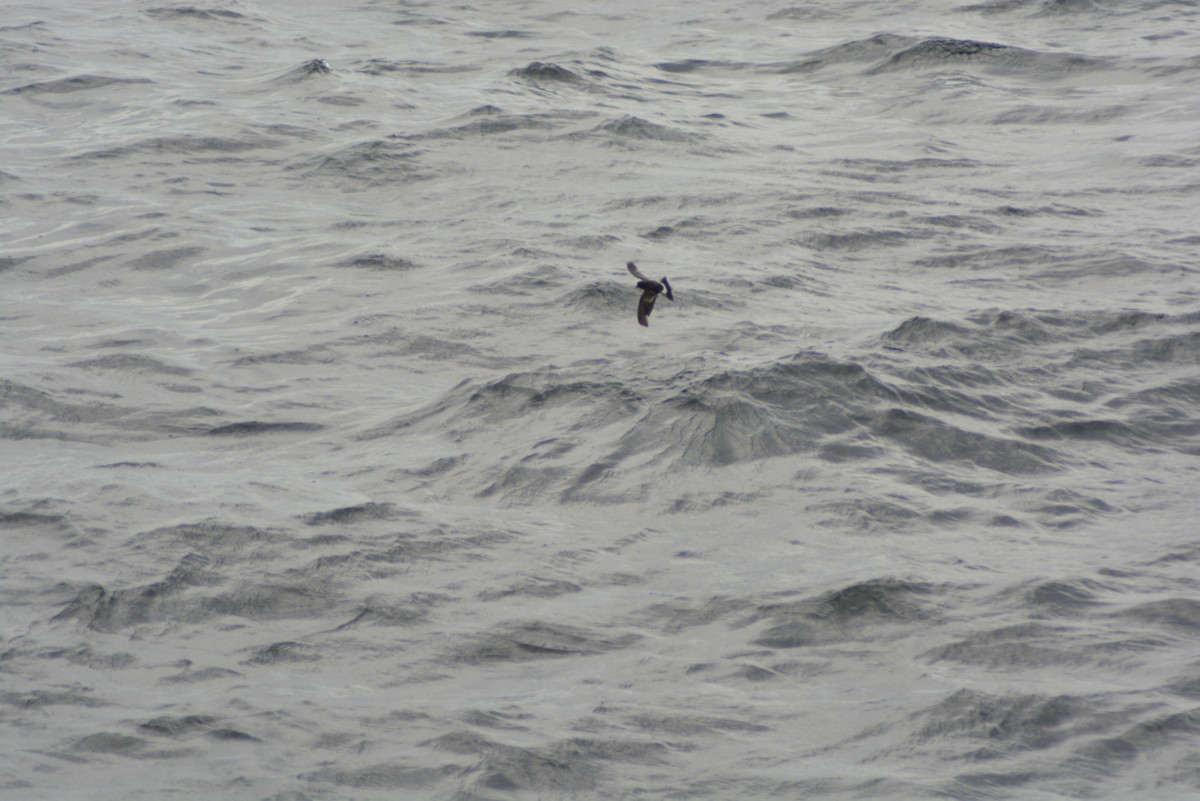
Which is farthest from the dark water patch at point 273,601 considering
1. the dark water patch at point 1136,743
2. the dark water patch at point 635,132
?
the dark water patch at point 635,132

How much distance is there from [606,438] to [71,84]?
29.8 ft

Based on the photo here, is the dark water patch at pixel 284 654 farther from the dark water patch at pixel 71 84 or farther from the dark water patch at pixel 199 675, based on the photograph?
the dark water patch at pixel 71 84

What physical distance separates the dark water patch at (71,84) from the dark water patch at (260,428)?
7.58 m

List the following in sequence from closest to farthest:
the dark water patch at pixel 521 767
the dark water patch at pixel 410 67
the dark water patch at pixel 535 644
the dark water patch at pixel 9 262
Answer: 1. the dark water patch at pixel 521 767
2. the dark water patch at pixel 535 644
3. the dark water patch at pixel 9 262
4. the dark water patch at pixel 410 67

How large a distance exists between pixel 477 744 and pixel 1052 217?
6.76 metres

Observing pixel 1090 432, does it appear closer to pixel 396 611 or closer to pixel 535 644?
pixel 535 644

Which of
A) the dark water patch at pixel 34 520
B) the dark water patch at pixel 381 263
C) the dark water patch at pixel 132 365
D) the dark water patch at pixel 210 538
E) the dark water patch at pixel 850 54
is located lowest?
the dark water patch at pixel 34 520

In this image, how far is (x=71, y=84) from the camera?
13945 millimetres

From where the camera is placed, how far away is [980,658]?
5.47 m

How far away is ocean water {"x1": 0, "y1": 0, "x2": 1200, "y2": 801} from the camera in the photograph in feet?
16.7

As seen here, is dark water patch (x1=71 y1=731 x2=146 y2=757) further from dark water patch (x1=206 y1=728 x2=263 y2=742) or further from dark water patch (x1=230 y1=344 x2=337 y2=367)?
dark water patch (x1=230 y1=344 x2=337 y2=367)

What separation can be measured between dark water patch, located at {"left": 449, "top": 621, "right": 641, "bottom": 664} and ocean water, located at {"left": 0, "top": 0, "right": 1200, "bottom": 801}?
2cm

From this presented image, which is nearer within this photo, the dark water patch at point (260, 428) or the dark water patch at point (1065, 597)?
the dark water patch at point (1065, 597)

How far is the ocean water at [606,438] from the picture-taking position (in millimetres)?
5090
